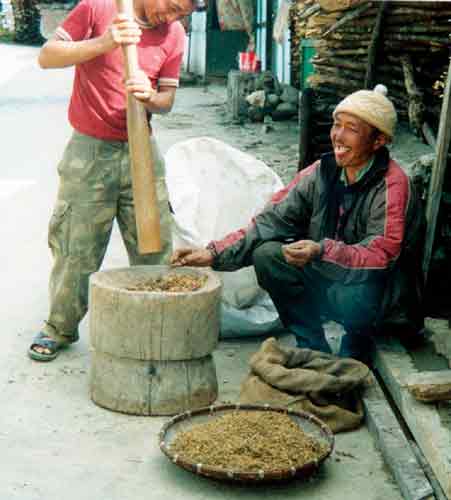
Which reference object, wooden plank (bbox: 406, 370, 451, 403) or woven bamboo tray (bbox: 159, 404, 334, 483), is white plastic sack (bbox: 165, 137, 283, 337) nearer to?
woven bamboo tray (bbox: 159, 404, 334, 483)

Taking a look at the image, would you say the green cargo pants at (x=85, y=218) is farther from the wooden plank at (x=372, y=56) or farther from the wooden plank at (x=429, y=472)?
the wooden plank at (x=372, y=56)

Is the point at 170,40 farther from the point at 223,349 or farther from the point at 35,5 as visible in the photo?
the point at 35,5

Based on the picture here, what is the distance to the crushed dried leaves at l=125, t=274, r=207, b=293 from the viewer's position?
4.60 m

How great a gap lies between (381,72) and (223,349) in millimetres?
6026

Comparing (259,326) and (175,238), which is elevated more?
(175,238)

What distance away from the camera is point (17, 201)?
9.12 metres

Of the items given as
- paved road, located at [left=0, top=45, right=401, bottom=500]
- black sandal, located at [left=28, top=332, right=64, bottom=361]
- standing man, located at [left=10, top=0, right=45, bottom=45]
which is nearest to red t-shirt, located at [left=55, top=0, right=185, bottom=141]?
black sandal, located at [left=28, top=332, right=64, bottom=361]

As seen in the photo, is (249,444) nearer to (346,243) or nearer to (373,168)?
(346,243)

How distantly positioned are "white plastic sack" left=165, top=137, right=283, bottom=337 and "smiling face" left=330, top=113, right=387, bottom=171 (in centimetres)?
105

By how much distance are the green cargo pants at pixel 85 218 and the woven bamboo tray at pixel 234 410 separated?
114cm

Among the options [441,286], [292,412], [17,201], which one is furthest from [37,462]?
[17,201]

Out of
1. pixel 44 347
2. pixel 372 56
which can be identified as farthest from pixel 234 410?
pixel 372 56

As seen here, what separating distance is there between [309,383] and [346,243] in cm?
81

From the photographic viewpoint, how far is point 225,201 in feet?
19.6
